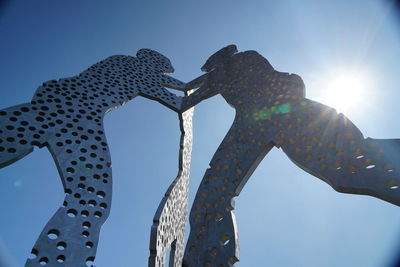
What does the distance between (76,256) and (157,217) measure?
1180 millimetres

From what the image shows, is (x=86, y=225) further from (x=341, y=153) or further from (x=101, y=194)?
(x=341, y=153)

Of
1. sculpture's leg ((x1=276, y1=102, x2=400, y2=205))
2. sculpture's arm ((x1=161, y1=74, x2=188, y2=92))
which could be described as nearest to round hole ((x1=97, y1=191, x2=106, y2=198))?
sculpture's leg ((x1=276, y1=102, x2=400, y2=205))

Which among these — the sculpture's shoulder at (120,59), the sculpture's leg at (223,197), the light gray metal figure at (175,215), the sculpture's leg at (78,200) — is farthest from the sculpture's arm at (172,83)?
the sculpture's leg at (223,197)

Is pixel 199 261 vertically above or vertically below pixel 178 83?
below

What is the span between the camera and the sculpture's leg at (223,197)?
405 centimetres

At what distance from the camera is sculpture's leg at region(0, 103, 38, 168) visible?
492 cm

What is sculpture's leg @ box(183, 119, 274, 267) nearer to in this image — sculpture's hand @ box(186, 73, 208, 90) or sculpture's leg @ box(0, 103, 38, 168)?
sculpture's hand @ box(186, 73, 208, 90)

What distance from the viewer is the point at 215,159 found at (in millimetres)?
5320

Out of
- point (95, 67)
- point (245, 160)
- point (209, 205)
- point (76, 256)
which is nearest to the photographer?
point (76, 256)

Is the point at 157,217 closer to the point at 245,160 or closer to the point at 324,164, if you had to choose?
the point at 245,160

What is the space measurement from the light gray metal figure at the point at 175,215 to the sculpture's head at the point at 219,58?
3.63 feet

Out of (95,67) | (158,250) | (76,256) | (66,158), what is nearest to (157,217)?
(158,250)

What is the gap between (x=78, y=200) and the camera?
15.3ft

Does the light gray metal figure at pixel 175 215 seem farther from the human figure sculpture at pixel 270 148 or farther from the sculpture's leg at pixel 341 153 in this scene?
the sculpture's leg at pixel 341 153
